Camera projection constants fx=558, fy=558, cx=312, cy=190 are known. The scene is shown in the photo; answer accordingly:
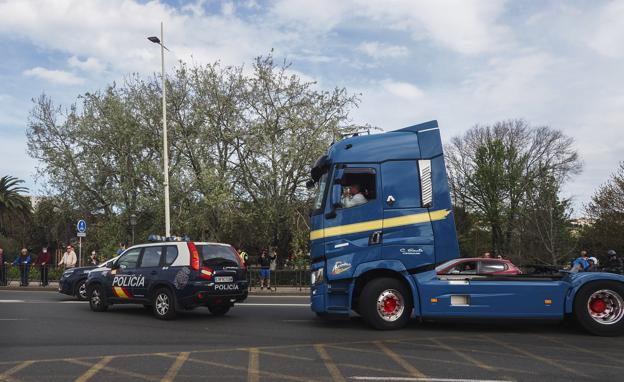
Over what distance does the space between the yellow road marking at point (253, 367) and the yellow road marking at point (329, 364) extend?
33.5 inches

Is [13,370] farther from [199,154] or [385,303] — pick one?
[199,154]

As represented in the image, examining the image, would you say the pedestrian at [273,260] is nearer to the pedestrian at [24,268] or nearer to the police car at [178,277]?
the pedestrian at [24,268]

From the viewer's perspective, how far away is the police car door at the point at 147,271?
12205mm

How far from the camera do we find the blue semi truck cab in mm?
9359

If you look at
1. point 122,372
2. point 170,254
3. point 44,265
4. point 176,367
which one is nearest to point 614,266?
point 170,254

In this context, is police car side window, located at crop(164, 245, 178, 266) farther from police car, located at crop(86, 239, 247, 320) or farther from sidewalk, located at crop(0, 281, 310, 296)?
sidewalk, located at crop(0, 281, 310, 296)

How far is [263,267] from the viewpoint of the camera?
2219 centimetres

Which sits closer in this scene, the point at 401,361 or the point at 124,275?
the point at 401,361

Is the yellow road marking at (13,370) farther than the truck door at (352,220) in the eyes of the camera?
No

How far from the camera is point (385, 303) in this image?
974 centimetres

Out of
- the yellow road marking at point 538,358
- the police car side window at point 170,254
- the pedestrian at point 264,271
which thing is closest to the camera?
the yellow road marking at point 538,358

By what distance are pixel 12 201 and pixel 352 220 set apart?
41.4 meters

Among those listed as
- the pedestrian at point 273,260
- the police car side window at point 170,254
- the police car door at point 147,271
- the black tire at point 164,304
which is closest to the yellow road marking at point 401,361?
the black tire at point 164,304

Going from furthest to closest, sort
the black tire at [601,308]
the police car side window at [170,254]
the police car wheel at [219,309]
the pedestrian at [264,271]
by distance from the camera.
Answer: the pedestrian at [264,271]
the police car wheel at [219,309]
the police car side window at [170,254]
the black tire at [601,308]
